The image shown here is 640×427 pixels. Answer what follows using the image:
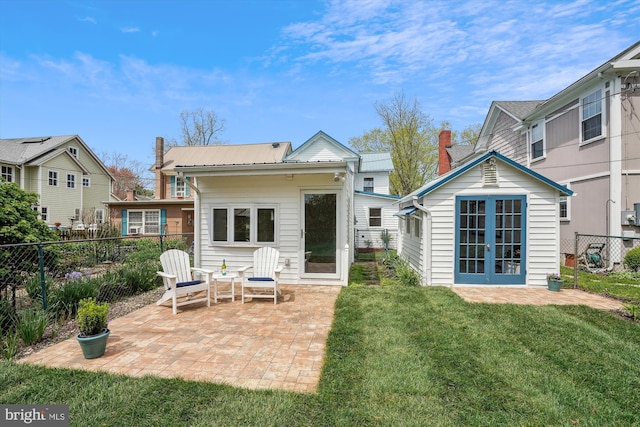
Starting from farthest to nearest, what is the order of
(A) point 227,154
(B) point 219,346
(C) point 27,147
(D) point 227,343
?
(A) point 227,154 < (C) point 27,147 < (D) point 227,343 < (B) point 219,346

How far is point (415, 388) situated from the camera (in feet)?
9.30

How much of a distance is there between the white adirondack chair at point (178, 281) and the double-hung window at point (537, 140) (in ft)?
43.1

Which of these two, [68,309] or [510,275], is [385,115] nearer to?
[510,275]

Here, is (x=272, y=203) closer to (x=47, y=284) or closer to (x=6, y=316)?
(x=47, y=284)

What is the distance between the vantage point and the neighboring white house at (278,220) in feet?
24.4

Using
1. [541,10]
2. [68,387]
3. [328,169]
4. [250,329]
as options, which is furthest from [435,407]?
[541,10]

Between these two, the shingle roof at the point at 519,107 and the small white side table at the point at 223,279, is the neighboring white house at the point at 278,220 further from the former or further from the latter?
the shingle roof at the point at 519,107

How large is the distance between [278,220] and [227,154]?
635 inches

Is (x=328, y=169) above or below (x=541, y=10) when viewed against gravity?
below

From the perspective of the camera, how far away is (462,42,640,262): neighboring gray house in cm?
855

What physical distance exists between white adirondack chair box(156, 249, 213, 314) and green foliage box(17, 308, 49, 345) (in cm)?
159

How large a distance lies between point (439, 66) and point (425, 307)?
29.3ft

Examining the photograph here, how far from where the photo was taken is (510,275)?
7289mm

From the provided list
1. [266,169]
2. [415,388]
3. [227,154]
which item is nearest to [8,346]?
[415,388]
